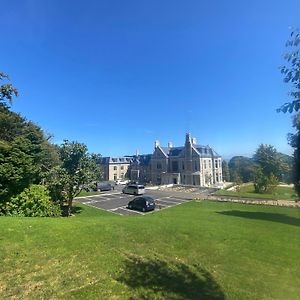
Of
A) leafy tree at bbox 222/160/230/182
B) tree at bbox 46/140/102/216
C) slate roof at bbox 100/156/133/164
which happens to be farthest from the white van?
slate roof at bbox 100/156/133/164

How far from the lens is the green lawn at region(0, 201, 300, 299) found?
6.80 metres

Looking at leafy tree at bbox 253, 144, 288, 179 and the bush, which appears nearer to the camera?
the bush

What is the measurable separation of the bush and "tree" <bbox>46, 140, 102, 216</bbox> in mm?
2043

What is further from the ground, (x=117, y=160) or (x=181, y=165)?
(x=117, y=160)

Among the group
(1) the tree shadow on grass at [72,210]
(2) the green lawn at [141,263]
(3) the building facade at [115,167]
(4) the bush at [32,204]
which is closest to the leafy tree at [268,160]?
(1) the tree shadow on grass at [72,210]

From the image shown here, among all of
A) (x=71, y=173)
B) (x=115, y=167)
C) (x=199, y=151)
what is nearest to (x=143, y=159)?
(x=115, y=167)

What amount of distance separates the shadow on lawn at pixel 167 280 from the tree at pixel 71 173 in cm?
1527

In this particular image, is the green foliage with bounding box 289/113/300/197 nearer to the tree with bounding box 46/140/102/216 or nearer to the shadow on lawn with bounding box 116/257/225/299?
the shadow on lawn with bounding box 116/257/225/299

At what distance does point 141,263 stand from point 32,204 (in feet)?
45.5

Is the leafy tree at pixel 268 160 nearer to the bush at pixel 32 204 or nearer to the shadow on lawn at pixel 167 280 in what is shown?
the bush at pixel 32 204

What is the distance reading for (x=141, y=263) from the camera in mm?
8789

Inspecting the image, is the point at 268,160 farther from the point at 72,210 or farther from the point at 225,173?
the point at 72,210

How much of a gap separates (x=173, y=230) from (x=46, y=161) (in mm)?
28581

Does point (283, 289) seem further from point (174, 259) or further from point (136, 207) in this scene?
point (136, 207)
